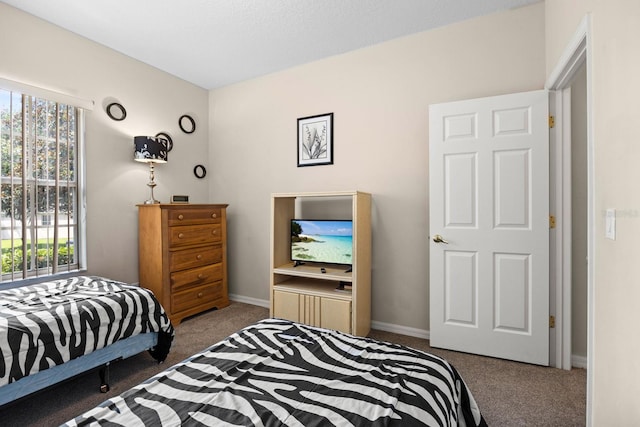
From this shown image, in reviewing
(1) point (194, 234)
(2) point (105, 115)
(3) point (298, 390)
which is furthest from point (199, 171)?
(3) point (298, 390)

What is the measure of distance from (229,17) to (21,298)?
→ 2.53 metres

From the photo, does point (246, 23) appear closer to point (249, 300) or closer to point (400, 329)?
point (249, 300)

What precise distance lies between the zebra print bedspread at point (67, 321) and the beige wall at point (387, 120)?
166 cm

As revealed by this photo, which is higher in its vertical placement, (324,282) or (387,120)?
(387,120)

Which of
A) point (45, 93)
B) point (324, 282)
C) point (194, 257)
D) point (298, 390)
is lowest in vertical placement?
point (324, 282)

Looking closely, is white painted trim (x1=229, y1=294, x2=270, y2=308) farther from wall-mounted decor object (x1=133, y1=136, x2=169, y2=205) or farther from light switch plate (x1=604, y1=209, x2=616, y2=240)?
light switch plate (x1=604, y1=209, x2=616, y2=240)

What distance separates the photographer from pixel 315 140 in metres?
3.40

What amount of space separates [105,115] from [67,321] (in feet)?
7.00

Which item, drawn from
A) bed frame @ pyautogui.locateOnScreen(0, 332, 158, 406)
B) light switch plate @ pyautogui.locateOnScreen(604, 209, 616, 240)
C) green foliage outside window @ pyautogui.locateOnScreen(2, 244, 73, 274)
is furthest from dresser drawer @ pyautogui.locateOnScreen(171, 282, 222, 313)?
light switch plate @ pyautogui.locateOnScreen(604, 209, 616, 240)

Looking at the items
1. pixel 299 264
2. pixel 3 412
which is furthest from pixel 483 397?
pixel 3 412

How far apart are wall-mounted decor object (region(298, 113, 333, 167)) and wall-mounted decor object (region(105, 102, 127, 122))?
1.80 meters

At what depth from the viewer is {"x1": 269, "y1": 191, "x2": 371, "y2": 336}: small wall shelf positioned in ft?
8.94

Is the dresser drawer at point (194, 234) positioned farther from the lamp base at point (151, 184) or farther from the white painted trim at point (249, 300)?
the white painted trim at point (249, 300)

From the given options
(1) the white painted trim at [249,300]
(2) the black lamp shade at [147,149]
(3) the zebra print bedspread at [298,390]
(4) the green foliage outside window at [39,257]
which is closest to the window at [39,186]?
(4) the green foliage outside window at [39,257]
